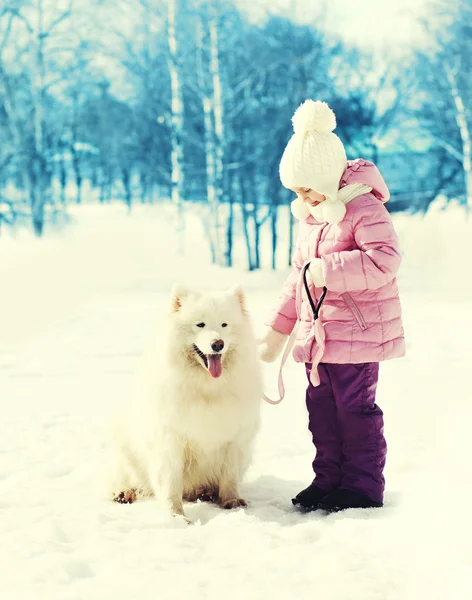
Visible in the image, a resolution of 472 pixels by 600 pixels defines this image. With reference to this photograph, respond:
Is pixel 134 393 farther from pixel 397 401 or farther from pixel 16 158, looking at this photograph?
pixel 16 158

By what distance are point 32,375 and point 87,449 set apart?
226 centimetres

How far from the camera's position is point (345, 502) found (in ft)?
9.26

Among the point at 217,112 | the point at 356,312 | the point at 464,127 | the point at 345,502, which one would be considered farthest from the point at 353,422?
the point at 464,127

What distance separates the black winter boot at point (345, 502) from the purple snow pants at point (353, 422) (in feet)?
0.07

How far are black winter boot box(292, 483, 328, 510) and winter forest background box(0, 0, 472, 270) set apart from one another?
10.4m

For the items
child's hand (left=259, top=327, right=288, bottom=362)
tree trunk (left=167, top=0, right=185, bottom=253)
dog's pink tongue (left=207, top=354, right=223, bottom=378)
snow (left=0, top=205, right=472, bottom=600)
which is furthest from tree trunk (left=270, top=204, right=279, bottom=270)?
dog's pink tongue (left=207, top=354, right=223, bottom=378)

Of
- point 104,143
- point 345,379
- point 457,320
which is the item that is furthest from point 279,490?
point 104,143

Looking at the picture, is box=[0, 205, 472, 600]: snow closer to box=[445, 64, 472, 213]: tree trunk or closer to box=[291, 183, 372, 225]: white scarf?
box=[291, 183, 372, 225]: white scarf

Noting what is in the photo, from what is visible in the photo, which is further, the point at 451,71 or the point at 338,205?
the point at 451,71

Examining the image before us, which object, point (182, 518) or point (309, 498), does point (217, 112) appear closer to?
point (309, 498)

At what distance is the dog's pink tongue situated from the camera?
2693 millimetres

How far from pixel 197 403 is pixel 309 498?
2.09 feet

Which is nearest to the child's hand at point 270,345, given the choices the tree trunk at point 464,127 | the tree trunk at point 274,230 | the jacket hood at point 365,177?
the jacket hood at point 365,177

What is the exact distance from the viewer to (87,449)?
390cm
